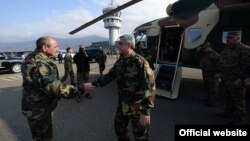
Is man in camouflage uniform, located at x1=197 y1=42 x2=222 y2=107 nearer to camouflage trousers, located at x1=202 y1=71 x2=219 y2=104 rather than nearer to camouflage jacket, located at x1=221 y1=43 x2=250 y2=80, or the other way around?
camouflage trousers, located at x1=202 y1=71 x2=219 y2=104

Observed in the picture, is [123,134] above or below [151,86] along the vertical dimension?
below

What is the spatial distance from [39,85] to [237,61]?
3.85 meters

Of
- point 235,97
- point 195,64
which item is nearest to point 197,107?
point 235,97

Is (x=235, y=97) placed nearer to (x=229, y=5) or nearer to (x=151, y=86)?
(x=151, y=86)

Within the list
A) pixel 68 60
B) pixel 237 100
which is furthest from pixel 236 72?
pixel 68 60

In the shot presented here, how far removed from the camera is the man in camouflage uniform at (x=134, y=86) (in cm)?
349

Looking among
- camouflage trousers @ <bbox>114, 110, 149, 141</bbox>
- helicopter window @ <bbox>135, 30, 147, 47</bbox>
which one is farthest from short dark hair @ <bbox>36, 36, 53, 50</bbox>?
helicopter window @ <bbox>135, 30, 147, 47</bbox>

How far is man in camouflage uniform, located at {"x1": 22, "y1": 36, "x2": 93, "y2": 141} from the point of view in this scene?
3.21 metres

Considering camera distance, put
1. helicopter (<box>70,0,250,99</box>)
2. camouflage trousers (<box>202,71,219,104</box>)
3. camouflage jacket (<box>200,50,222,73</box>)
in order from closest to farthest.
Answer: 1. camouflage trousers (<box>202,71,219,104</box>)
2. camouflage jacket (<box>200,50,222,73</box>)
3. helicopter (<box>70,0,250,99</box>)

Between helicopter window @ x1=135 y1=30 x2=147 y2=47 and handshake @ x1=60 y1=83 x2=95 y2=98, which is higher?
helicopter window @ x1=135 y1=30 x2=147 y2=47

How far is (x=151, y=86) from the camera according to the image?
11.4 feet

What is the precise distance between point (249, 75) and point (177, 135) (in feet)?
7.66

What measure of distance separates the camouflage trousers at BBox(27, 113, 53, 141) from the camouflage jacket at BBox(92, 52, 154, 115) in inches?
41.0

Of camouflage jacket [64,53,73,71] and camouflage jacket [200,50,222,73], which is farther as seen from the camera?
camouflage jacket [64,53,73,71]
